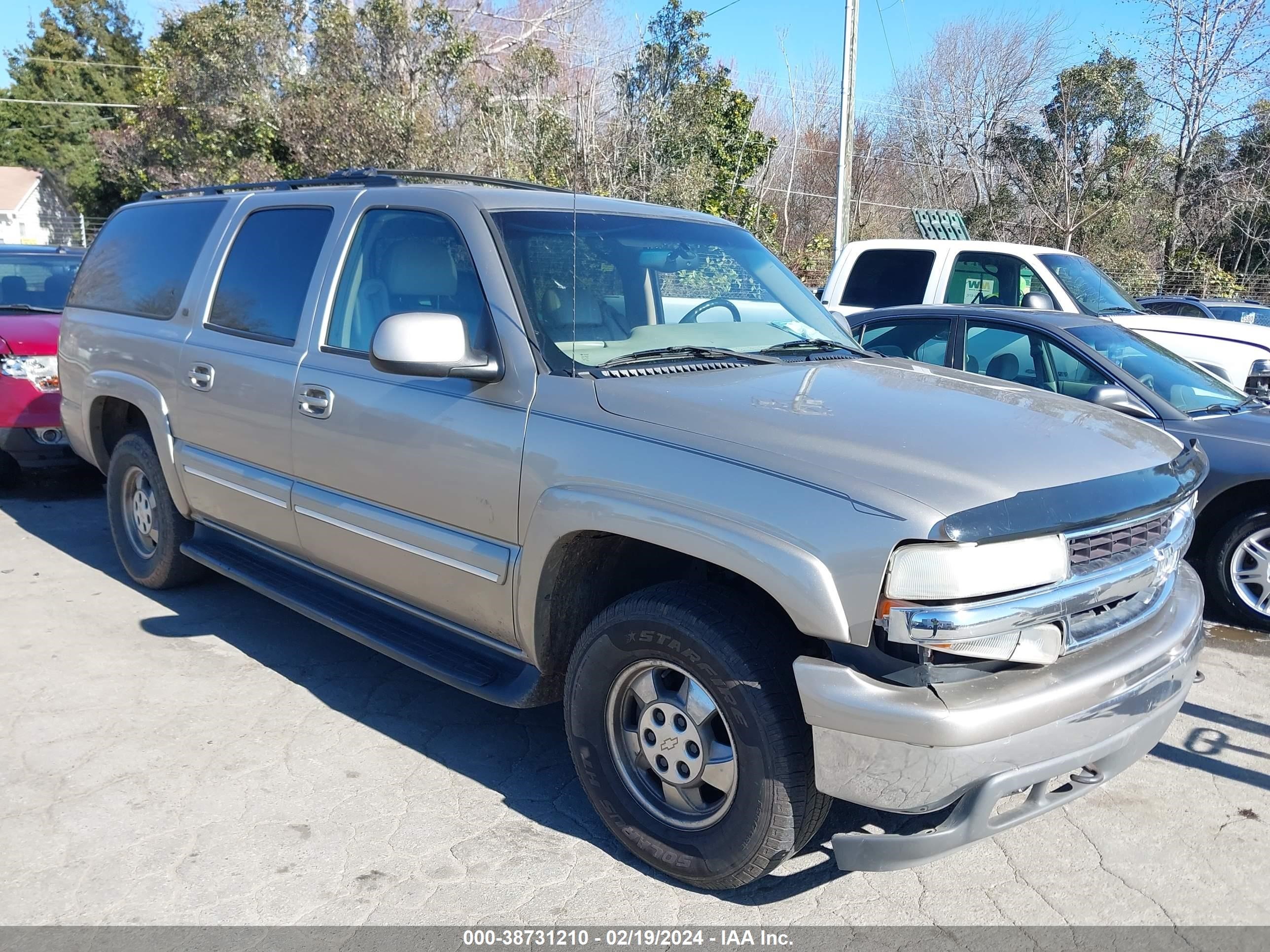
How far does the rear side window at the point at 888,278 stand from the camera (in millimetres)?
9609

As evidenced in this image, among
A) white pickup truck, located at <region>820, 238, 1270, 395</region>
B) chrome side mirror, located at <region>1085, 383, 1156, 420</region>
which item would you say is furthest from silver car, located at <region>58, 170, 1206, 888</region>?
white pickup truck, located at <region>820, 238, 1270, 395</region>

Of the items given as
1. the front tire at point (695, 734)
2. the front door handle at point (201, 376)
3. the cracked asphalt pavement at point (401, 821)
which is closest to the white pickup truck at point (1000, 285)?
the cracked asphalt pavement at point (401, 821)

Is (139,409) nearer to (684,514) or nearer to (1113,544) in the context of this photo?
(684,514)

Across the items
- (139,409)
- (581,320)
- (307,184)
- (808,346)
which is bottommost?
(139,409)

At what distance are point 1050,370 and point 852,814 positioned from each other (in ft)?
11.7

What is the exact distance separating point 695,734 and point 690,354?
1.30 meters

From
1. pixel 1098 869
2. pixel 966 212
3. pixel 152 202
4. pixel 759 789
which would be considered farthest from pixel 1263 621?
pixel 966 212

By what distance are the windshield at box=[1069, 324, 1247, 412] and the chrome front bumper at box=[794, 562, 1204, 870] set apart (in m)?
3.68

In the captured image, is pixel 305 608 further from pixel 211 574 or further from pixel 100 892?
pixel 211 574

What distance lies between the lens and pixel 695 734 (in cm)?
287

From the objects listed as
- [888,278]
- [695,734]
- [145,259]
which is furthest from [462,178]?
[888,278]

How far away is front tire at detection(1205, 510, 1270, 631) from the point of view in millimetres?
5309

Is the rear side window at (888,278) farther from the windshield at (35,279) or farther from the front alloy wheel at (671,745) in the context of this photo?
the front alloy wheel at (671,745)

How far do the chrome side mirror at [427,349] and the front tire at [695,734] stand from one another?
0.91 meters
